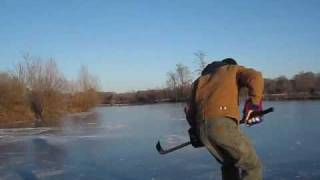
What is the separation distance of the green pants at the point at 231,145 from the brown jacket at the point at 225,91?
0.19 ft

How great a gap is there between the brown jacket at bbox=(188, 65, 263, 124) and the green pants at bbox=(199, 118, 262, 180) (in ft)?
0.19

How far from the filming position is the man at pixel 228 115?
2.75m

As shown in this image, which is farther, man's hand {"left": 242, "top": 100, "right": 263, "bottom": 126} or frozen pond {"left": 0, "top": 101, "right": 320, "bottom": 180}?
frozen pond {"left": 0, "top": 101, "right": 320, "bottom": 180}

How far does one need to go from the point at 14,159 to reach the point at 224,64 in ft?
26.4

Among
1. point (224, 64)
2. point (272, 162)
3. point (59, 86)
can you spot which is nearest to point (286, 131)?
point (272, 162)

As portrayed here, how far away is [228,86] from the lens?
2.81 metres

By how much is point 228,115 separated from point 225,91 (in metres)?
0.16

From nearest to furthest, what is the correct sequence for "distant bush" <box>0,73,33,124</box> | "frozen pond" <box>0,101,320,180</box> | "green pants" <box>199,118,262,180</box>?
"green pants" <box>199,118,262,180</box>, "frozen pond" <box>0,101,320,180</box>, "distant bush" <box>0,73,33,124</box>

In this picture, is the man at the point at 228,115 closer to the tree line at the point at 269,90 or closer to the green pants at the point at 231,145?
the green pants at the point at 231,145

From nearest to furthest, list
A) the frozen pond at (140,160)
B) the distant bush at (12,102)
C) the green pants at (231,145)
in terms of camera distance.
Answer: the green pants at (231,145) → the frozen pond at (140,160) → the distant bush at (12,102)

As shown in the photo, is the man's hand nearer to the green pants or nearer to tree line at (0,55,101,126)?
the green pants

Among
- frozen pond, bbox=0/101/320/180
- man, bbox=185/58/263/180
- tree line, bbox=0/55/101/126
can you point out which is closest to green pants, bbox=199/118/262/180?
man, bbox=185/58/263/180

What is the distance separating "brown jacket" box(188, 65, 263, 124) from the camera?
2.78m

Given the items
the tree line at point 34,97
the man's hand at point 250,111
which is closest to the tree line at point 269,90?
the tree line at point 34,97
